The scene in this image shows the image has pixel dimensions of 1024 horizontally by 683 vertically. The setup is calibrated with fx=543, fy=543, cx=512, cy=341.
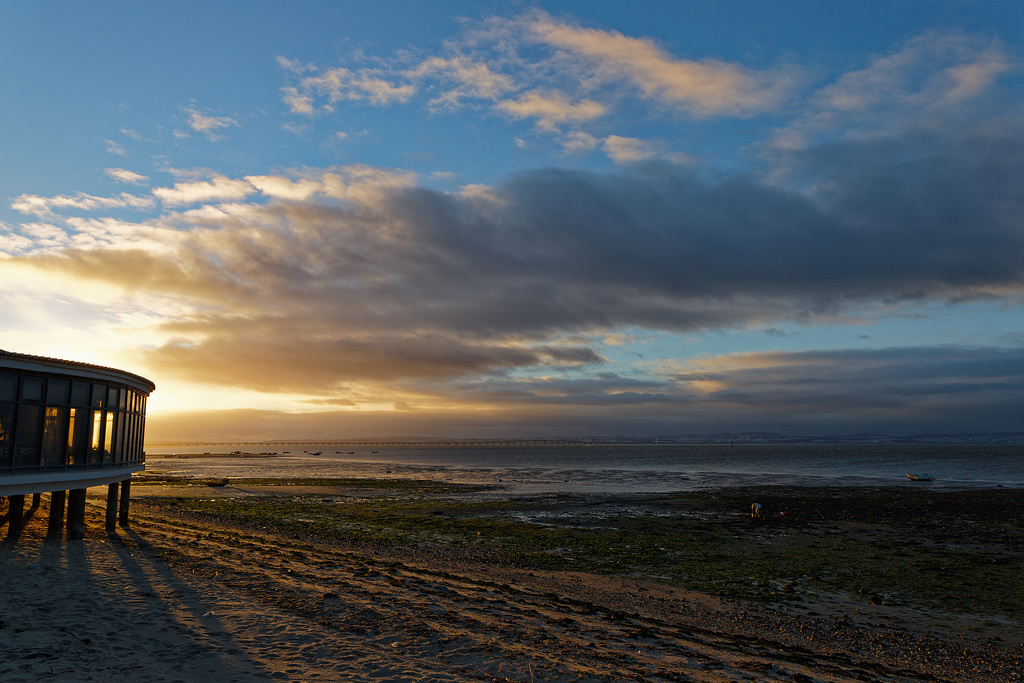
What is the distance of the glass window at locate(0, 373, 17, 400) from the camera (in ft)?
48.4

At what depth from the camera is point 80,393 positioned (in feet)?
57.1

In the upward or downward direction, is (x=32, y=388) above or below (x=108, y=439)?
above

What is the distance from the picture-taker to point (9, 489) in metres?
15.0

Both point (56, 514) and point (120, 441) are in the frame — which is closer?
point (120, 441)

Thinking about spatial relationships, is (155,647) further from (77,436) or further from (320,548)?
(320,548)

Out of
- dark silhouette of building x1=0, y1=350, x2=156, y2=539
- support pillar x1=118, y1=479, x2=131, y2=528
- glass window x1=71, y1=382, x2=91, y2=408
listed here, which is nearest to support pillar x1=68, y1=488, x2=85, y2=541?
dark silhouette of building x1=0, y1=350, x2=156, y2=539

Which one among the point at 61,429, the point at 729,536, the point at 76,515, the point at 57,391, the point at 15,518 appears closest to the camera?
the point at 57,391

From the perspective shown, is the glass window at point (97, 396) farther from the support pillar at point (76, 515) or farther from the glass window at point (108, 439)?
the support pillar at point (76, 515)

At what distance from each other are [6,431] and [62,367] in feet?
7.61

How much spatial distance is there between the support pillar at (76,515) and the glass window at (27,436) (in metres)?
4.74

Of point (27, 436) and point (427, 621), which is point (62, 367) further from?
point (427, 621)

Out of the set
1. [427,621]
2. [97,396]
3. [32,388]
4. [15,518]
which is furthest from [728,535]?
[15,518]

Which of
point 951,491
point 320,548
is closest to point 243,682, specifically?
point 320,548

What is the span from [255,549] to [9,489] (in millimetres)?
7748
